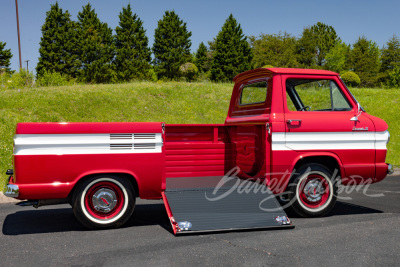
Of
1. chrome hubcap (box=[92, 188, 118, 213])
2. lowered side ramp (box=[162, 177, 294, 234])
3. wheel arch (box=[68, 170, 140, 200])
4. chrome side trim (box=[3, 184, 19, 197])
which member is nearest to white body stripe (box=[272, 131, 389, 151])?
lowered side ramp (box=[162, 177, 294, 234])

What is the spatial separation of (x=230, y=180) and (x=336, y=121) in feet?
6.06

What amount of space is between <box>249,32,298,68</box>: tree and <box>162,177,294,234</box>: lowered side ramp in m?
44.1

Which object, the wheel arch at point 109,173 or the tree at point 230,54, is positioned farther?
the tree at point 230,54

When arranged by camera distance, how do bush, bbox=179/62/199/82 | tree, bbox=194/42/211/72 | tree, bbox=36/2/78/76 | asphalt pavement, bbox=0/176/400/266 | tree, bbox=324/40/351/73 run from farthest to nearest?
1. tree, bbox=194/42/211/72
2. tree, bbox=324/40/351/73
3. bush, bbox=179/62/199/82
4. tree, bbox=36/2/78/76
5. asphalt pavement, bbox=0/176/400/266

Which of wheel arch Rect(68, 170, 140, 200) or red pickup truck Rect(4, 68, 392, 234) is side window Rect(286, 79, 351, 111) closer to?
red pickup truck Rect(4, 68, 392, 234)

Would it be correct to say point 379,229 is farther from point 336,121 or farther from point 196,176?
point 196,176

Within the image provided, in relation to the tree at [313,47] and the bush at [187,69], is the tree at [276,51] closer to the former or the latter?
the tree at [313,47]

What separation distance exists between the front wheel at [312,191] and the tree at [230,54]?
3849 centimetres

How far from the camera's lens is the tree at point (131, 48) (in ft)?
141

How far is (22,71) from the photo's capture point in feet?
80.0

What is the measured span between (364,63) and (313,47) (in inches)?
318

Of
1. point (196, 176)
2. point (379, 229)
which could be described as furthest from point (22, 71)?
point (379, 229)

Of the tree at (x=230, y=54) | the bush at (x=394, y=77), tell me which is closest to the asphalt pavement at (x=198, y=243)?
the tree at (x=230, y=54)

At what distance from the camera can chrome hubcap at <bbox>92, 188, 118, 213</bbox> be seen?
5.31 m
